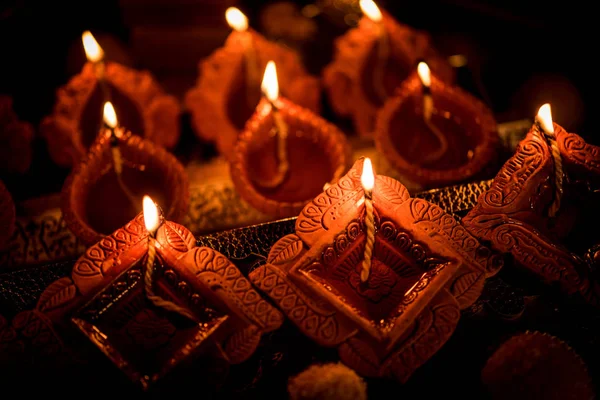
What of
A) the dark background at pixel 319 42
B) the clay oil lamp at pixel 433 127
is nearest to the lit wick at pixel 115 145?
the clay oil lamp at pixel 433 127

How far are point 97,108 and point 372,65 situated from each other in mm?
1003

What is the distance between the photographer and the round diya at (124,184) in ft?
4.58

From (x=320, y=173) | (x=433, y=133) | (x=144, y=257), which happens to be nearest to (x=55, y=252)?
(x=144, y=257)

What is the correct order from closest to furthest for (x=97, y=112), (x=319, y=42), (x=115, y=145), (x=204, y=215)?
(x=115, y=145)
(x=204, y=215)
(x=97, y=112)
(x=319, y=42)

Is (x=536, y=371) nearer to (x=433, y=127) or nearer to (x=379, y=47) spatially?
(x=433, y=127)

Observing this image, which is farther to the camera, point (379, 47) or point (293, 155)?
point (379, 47)

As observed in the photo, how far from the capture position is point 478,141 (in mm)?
1560

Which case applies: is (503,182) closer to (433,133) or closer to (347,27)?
(433,133)

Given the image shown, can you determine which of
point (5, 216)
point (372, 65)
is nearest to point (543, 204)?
point (372, 65)

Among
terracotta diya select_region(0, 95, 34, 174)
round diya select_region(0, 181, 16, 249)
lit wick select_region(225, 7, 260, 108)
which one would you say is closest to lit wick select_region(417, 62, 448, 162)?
lit wick select_region(225, 7, 260, 108)

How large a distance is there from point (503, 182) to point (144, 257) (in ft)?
2.89

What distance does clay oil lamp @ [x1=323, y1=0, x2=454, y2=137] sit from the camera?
1.87 metres

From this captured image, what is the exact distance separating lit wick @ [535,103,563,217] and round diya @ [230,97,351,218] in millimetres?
520

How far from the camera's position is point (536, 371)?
3.94 feet
